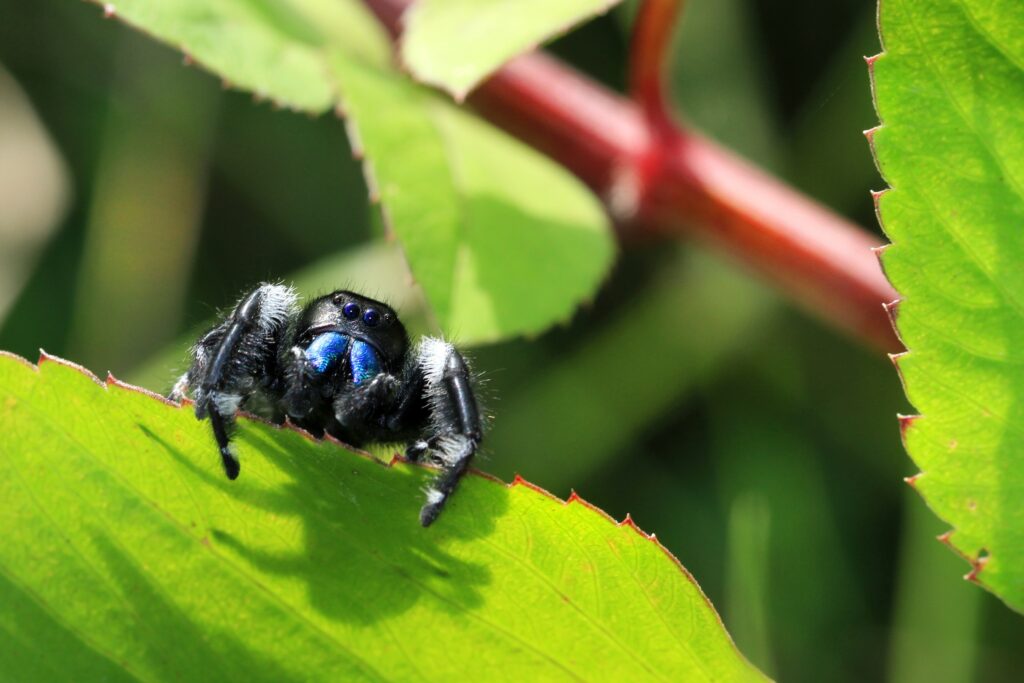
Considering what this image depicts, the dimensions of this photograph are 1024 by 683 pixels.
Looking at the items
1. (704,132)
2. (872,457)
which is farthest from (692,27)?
(872,457)

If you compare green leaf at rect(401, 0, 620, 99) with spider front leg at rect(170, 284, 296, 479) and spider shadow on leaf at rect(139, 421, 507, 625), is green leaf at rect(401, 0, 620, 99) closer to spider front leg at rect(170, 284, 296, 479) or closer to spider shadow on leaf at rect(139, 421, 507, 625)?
spider front leg at rect(170, 284, 296, 479)

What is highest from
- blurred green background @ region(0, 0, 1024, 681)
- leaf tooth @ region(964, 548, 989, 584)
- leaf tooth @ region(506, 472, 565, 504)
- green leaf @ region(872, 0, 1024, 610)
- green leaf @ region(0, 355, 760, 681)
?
green leaf @ region(872, 0, 1024, 610)

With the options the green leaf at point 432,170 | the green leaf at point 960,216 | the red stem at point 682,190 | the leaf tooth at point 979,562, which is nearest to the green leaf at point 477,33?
the green leaf at point 432,170

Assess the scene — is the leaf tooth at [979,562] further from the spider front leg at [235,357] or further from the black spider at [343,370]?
the spider front leg at [235,357]

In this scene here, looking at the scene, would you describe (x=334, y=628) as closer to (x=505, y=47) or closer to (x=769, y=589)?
(x=505, y=47)

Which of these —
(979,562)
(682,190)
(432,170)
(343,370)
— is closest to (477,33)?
(432,170)

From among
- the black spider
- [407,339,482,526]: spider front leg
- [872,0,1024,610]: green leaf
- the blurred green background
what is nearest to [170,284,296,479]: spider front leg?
the black spider

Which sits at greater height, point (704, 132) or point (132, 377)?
point (704, 132)
